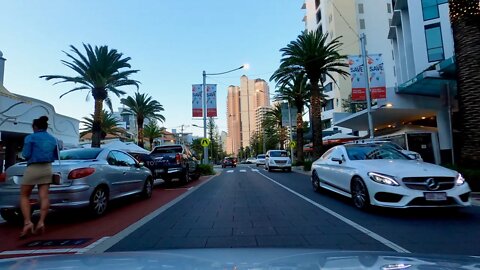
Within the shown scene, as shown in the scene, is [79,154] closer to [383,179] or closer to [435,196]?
[383,179]

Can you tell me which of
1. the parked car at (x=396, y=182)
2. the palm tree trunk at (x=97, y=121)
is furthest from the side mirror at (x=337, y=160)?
the palm tree trunk at (x=97, y=121)

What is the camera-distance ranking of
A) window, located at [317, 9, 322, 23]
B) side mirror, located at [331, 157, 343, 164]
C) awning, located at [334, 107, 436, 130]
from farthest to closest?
1. window, located at [317, 9, 322, 23]
2. awning, located at [334, 107, 436, 130]
3. side mirror, located at [331, 157, 343, 164]

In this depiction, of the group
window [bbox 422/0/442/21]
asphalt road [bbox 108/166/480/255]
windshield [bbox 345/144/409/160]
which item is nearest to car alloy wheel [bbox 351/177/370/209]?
asphalt road [bbox 108/166/480/255]

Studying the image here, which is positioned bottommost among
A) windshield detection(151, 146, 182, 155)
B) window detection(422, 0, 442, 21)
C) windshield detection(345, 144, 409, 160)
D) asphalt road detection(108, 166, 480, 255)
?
asphalt road detection(108, 166, 480, 255)

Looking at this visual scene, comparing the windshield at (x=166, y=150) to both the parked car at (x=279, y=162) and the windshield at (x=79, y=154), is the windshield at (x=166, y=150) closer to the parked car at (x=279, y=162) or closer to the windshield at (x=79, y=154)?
the windshield at (x=79, y=154)

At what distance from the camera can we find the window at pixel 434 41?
30.2 metres

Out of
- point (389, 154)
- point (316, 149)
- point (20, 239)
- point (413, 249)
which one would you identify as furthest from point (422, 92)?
point (20, 239)

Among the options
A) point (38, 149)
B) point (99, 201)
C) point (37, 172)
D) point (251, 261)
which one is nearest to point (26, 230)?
point (37, 172)

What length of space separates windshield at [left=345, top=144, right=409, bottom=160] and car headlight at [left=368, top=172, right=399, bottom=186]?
156cm

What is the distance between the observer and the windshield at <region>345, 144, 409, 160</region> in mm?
9322

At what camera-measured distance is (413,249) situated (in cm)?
496

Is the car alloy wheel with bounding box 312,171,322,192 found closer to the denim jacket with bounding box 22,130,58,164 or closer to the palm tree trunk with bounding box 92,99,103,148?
the denim jacket with bounding box 22,130,58,164

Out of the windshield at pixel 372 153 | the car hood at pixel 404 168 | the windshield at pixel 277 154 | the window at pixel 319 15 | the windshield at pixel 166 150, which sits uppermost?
the window at pixel 319 15

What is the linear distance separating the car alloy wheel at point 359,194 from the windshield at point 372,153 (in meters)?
0.99
